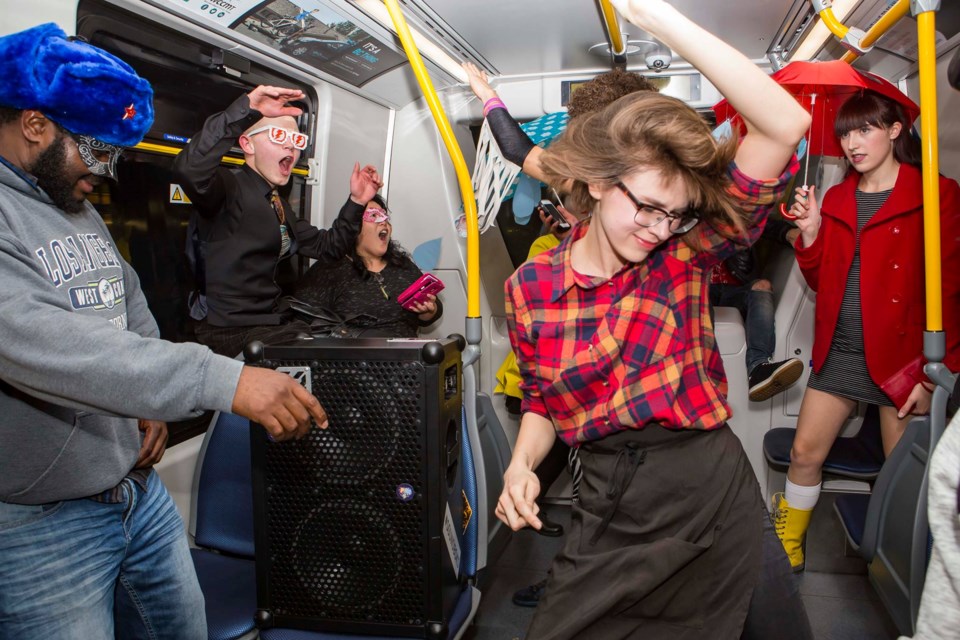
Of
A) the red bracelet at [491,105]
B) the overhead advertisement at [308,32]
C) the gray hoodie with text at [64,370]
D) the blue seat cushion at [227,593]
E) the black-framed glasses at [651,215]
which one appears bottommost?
the blue seat cushion at [227,593]

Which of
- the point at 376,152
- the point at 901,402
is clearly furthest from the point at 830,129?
the point at 376,152

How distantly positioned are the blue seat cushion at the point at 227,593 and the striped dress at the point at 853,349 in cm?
229

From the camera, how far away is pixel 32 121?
1.36m

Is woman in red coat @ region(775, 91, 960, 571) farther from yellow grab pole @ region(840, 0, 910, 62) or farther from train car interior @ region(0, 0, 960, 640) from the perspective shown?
yellow grab pole @ region(840, 0, 910, 62)

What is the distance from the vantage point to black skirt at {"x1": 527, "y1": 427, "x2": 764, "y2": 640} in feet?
4.14

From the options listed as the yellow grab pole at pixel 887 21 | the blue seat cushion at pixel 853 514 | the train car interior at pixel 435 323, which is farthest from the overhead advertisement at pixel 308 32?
the blue seat cushion at pixel 853 514

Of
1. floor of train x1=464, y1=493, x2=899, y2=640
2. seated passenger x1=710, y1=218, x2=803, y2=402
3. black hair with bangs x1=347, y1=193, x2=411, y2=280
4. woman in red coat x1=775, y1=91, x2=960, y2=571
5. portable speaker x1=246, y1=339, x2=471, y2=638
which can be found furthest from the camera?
black hair with bangs x1=347, y1=193, x2=411, y2=280

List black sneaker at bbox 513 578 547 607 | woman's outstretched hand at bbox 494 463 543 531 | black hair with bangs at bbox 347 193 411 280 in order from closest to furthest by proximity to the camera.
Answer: woman's outstretched hand at bbox 494 463 543 531, black sneaker at bbox 513 578 547 607, black hair with bangs at bbox 347 193 411 280

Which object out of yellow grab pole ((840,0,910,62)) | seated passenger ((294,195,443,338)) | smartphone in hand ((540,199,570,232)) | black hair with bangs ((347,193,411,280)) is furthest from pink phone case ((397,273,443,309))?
yellow grab pole ((840,0,910,62))

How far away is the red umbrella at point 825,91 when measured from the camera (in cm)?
217

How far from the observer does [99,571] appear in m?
1.46

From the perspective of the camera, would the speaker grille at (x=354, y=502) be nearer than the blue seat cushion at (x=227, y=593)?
Yes

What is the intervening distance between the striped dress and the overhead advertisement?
205 centimetres

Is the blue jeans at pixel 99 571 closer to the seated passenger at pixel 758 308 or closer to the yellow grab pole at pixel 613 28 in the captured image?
the yellow grab pole at pixel 613 28
